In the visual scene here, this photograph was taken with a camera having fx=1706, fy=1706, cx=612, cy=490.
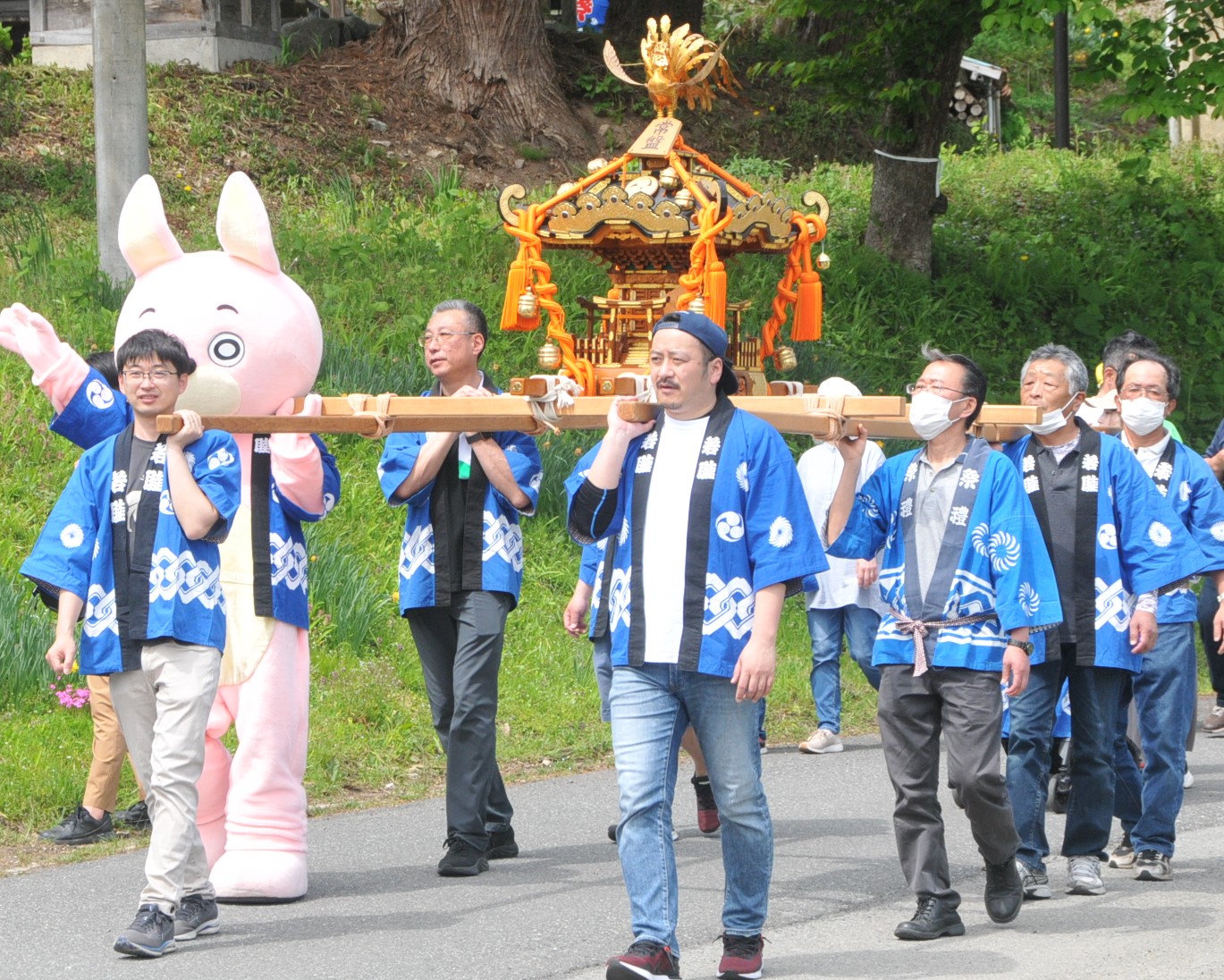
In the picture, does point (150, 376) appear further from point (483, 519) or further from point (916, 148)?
point (916, 148)

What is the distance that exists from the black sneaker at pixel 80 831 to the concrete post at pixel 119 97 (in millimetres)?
5620

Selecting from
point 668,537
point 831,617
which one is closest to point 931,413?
point 668,537

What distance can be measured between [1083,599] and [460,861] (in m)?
2.41

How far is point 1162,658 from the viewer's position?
6.47 m

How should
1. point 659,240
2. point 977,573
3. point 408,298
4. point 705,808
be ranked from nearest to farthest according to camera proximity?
point 977,573
point 705,808
point 659,240
point 408,298

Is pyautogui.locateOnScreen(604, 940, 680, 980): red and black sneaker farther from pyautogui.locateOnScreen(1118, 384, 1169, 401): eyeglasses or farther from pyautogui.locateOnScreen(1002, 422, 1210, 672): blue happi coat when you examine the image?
pyautogui.locateOnScreen(1118, 384, 1169, 401): eyeglasses

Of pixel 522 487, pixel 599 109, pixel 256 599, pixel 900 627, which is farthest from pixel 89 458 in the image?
pixel 599 109

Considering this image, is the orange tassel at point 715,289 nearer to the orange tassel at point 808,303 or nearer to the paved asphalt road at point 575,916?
the orange tassel at point 808,303

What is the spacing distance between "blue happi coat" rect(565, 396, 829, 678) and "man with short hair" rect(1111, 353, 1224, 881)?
189 cm

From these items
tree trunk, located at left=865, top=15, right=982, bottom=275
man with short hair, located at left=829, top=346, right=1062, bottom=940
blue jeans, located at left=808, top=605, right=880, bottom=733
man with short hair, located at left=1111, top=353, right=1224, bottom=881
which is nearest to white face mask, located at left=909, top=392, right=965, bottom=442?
man with short hair, located at left=829, top=346, right=1062, bottom=940

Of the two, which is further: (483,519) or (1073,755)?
(483,519)

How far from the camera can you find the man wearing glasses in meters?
6.23

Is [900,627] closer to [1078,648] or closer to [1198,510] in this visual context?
[1078,648]

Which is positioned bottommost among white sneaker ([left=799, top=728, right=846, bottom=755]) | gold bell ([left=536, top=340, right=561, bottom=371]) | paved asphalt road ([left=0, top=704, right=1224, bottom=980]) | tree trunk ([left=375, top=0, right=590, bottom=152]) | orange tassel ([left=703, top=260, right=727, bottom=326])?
paved asphalt road ([left=0, top=704, right=1224, bottom=980])
